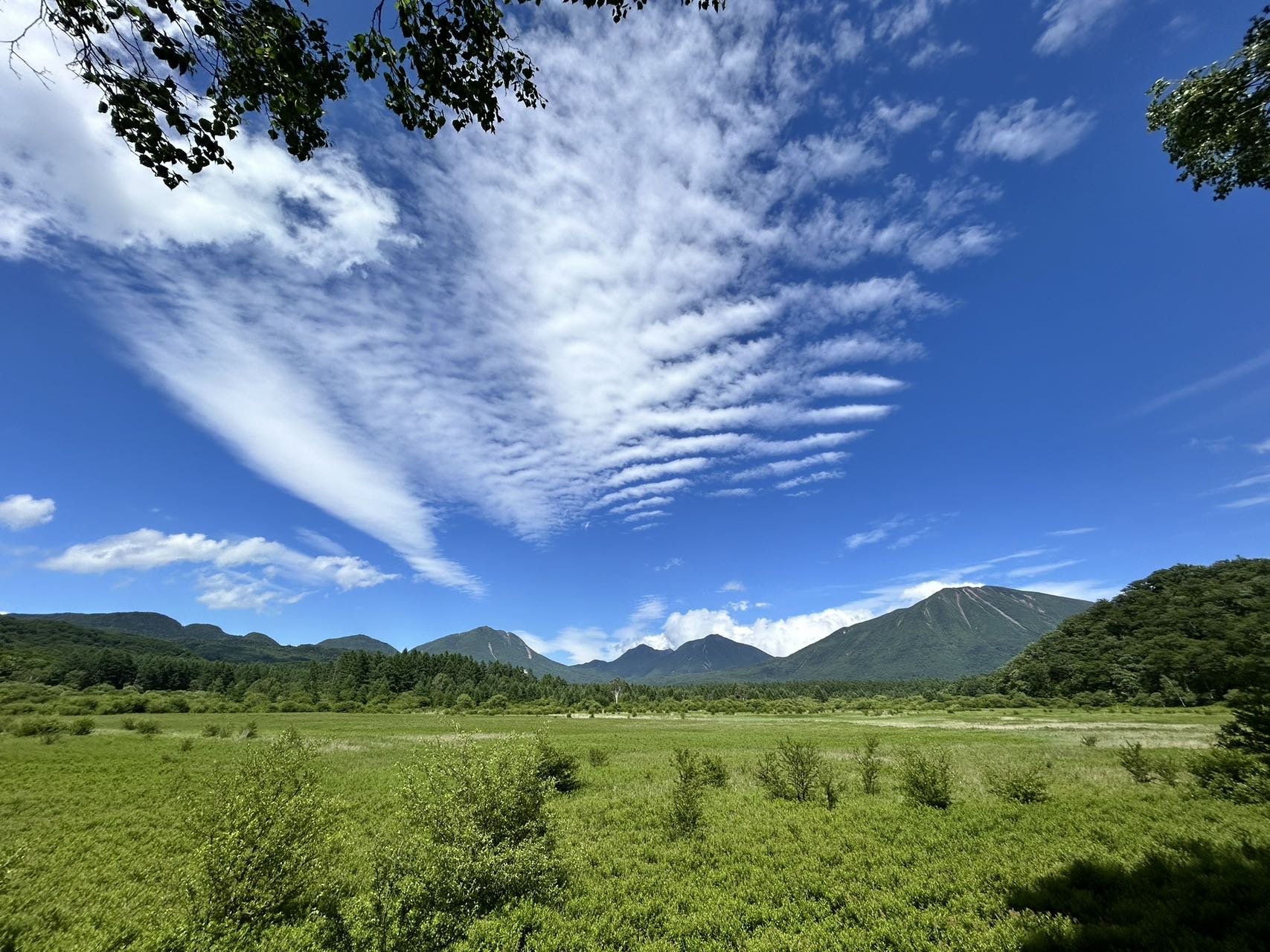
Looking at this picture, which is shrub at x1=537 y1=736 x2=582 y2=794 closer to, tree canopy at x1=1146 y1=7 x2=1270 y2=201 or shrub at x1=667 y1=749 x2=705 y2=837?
shrub at x1=667 y1=749 x2=705 y2=837

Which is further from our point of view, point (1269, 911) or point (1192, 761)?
point (1192, 761)

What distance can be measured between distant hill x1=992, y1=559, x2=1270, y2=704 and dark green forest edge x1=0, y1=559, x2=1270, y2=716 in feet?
0.97

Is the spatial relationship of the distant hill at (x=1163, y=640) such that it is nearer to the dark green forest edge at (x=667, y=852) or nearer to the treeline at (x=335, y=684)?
the treeline at (x=335, y=684)

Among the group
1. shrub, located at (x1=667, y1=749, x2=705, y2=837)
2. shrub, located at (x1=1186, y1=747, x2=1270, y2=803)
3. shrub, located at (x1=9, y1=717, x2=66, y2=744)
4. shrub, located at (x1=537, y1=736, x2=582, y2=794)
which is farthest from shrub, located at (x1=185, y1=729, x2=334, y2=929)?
shrub, located at (x1=9, y1=717, x2=66, y2=744)

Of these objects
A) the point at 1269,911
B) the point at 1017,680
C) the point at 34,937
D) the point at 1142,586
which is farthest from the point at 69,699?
the point at 1142,586

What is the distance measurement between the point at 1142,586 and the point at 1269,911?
17188 centimetres

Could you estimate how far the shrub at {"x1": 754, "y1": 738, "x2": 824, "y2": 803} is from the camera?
2214 centimetres

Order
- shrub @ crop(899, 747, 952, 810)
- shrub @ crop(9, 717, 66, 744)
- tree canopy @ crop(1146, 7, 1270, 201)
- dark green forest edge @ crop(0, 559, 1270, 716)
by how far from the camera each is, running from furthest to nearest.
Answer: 1. dark green forest edge @ crop(0, 559, 1270, 716)
2. shrub @ crop(9, 717, 66, 744)
3. shrub @ crop(899, 747, 952, 810)
4. tree canopy @ crop(1146, 7, 1270, 201)

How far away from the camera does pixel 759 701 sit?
13375 centimetres

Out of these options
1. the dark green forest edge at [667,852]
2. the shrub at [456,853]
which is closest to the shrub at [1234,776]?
the dark green forest edge at [667,852]

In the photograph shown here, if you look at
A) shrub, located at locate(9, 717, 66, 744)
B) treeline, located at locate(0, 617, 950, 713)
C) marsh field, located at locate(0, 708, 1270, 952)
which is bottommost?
marsh field, located at locate(0, 708, 1270, 952)

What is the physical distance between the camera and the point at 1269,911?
862cm

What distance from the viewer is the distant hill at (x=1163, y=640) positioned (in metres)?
83.2

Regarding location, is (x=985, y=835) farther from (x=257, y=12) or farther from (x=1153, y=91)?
(x=257, y=12)
